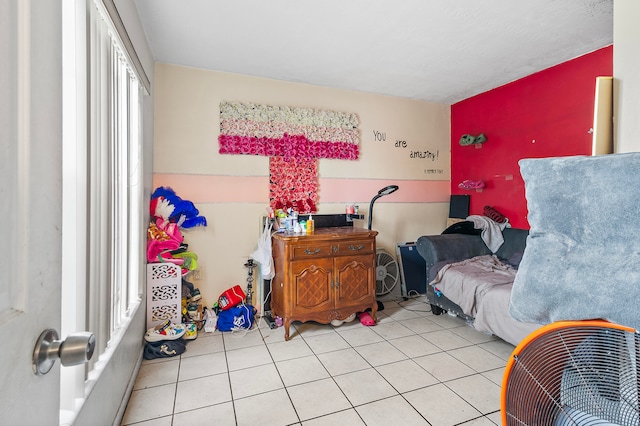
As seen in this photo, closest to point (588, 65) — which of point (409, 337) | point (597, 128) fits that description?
point (597, 128)

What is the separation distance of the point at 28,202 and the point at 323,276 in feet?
7.65

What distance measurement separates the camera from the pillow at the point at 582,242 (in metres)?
0.85

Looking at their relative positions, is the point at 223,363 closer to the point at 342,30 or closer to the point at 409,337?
the point at 409,337

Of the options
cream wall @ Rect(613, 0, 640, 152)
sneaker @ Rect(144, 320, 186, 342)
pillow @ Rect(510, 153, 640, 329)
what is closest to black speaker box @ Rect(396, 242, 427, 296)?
sneaker @ Rect(144, 320, 186, 342)

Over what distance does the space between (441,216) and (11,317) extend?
4231 millimetres

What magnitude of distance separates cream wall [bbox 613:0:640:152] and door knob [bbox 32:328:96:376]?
186 centimetres

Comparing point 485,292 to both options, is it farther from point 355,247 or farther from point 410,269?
point 410,269

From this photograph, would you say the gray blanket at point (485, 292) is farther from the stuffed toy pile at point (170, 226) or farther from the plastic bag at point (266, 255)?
the stuffed toy pile at point (170, 226)

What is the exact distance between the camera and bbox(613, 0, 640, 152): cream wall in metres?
1.21

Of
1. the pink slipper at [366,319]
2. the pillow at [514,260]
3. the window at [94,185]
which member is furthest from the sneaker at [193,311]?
the pillow at [514,260]

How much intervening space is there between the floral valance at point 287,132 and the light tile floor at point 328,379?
180cm

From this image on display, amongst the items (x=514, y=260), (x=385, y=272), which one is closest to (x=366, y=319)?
(x=385, y=272)

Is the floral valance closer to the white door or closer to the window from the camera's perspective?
the window

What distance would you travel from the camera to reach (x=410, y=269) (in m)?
3.72
